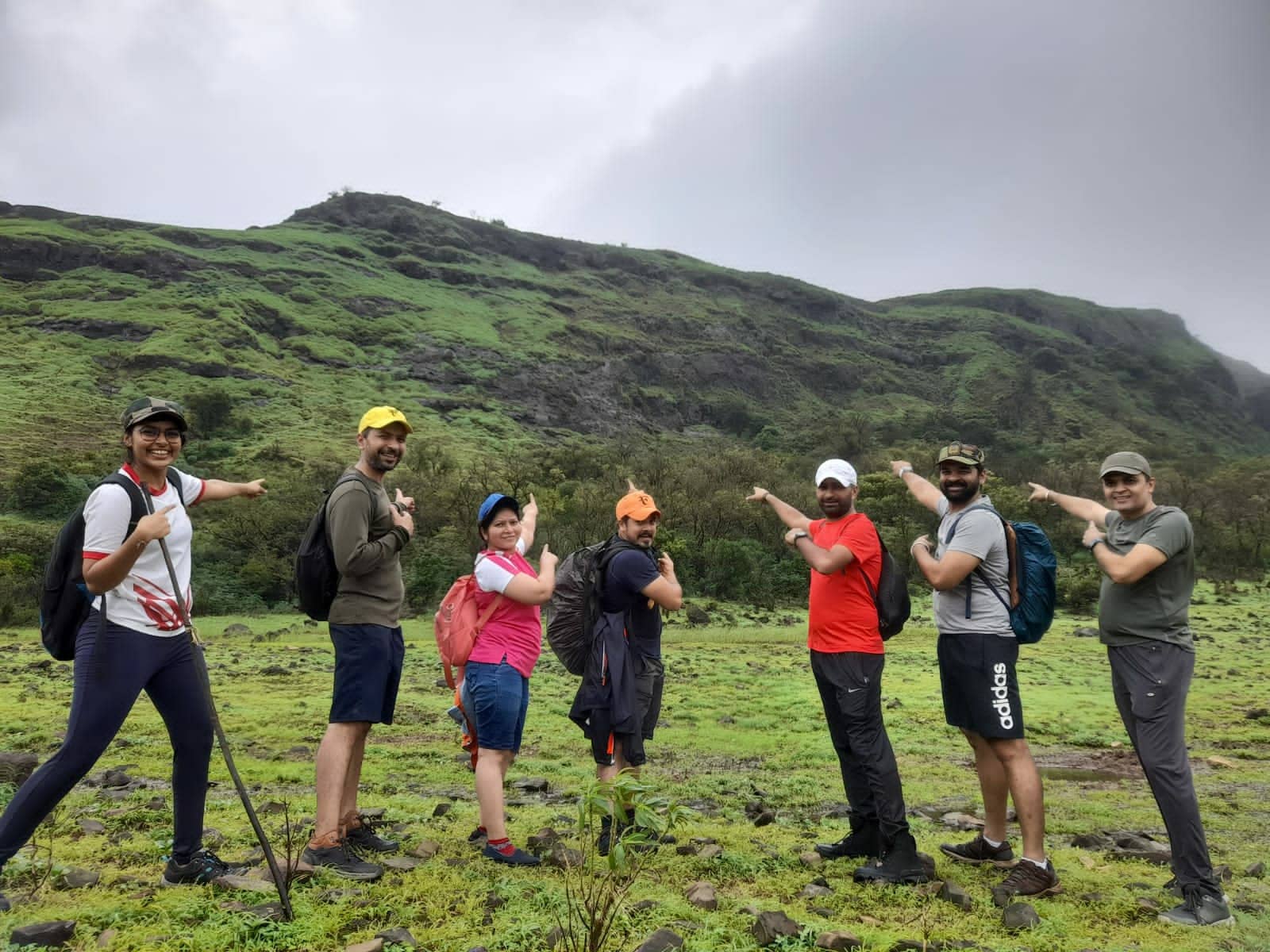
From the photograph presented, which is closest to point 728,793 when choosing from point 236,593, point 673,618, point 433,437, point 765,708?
point 765,708

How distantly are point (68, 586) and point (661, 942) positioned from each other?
360 centimetres

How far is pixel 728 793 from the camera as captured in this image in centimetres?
845

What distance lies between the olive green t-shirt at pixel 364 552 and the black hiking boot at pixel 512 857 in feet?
5.18

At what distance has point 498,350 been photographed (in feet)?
392

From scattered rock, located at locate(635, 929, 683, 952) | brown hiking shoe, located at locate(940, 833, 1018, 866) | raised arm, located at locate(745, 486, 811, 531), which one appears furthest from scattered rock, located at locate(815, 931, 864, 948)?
raised arm, located at locate(745, 486, 811, 531)

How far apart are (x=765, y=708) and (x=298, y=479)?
1712 inches

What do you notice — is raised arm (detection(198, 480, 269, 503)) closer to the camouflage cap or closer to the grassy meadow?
the camouflage cap

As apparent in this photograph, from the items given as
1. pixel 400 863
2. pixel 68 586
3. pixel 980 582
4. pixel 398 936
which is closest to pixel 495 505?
pixel 400 863

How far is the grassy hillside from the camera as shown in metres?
85.8

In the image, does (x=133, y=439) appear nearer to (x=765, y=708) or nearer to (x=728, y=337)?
(x=765, y=708)

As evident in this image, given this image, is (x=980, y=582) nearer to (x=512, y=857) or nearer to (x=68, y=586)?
(x=512, y=857)

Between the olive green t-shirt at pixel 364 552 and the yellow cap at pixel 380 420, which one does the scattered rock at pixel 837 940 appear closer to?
the olive green t-shirt at pixel 364 552

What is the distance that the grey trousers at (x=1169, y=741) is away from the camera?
185 inches

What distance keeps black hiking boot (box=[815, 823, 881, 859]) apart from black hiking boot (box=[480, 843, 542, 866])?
2.10 metres
